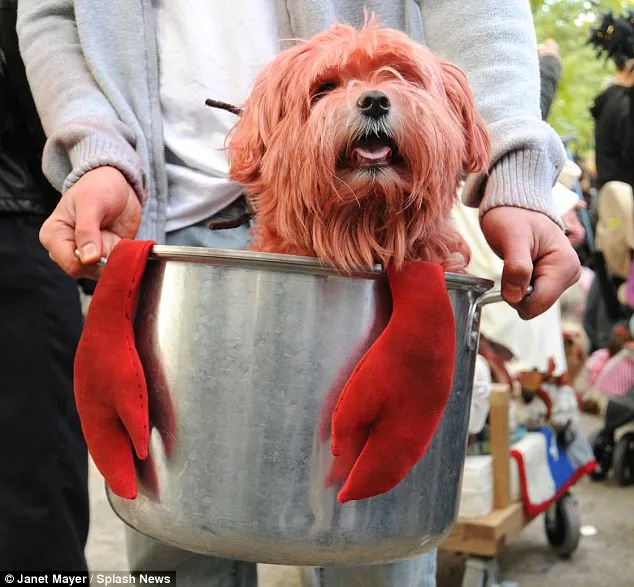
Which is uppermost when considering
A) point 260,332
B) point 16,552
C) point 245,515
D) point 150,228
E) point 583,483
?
point 150,228

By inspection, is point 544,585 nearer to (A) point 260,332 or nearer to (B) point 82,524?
(B) point 82,524

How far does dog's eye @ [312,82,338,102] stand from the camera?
1067 millimetres

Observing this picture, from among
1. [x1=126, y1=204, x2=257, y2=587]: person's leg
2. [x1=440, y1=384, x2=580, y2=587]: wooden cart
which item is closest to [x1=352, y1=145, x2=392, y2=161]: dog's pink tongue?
[x1=126, y1=204, x2=257, y2=587]: person's leg

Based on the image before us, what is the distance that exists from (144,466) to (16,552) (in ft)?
2.87

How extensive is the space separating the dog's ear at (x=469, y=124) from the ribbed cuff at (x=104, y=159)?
46 cm

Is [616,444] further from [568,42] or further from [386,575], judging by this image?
[568,42]

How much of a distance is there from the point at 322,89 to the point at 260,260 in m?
0.30

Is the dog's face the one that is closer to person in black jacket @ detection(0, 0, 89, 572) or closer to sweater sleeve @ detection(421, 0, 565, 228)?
sweater sleeve @ detection(421, 0, 565, 228)

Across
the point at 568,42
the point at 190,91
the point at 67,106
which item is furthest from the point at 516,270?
the point at 568,42

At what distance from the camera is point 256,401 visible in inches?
36.7

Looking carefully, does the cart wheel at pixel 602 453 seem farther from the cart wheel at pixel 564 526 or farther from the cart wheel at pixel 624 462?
the cart wheel at pixel 564 526

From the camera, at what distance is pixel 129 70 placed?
1265 mm

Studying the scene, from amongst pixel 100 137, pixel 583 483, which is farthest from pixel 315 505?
pixel 583 483

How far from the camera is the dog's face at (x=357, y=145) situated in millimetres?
981
